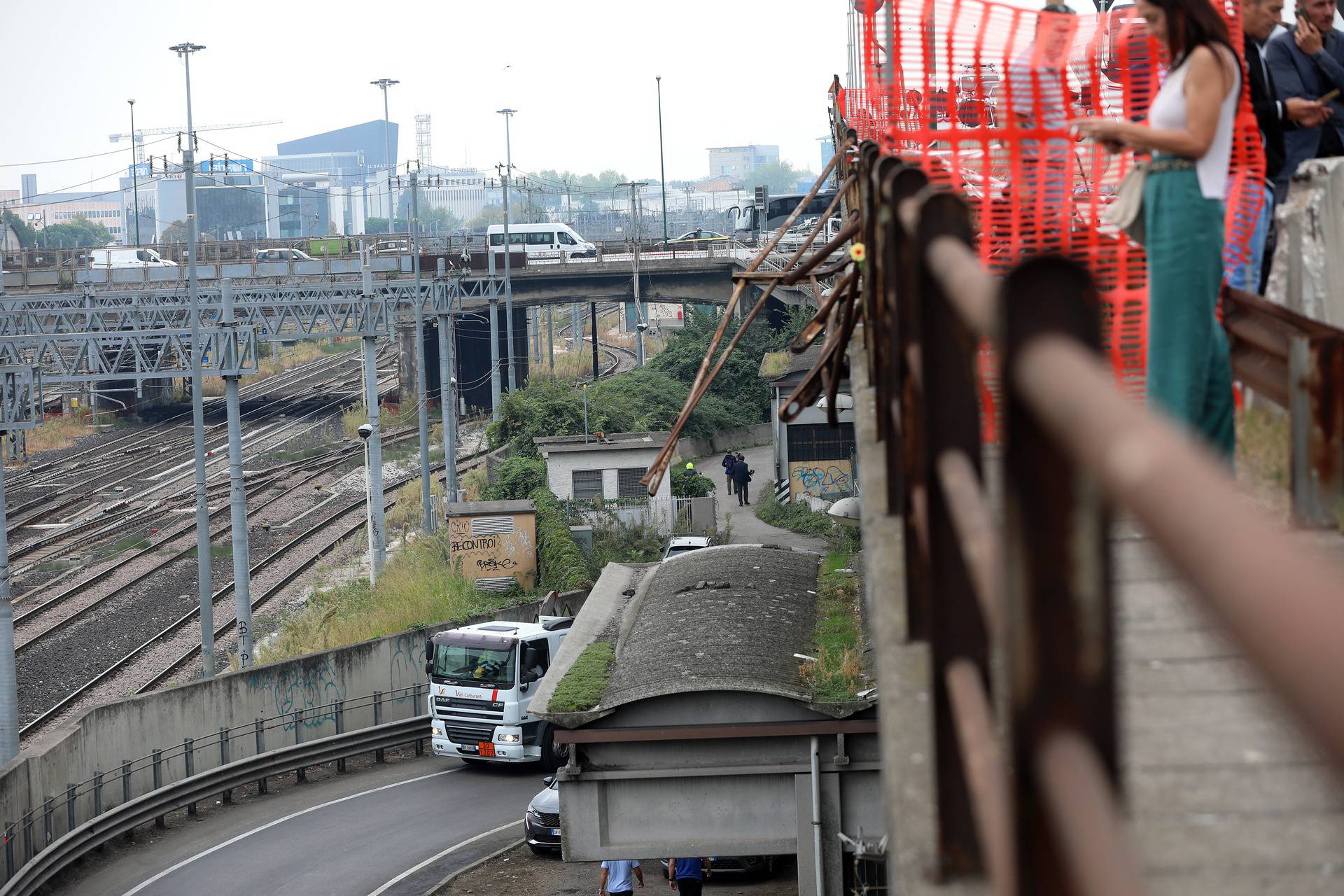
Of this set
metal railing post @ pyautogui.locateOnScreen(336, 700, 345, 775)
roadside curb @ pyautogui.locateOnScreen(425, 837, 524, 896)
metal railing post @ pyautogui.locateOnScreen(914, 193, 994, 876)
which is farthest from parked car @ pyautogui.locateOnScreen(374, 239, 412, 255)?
metal railing post @ pyautogui.locateOnScreen(914, 193, 994, 876)

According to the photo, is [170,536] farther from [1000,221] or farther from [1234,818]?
[1234,818]

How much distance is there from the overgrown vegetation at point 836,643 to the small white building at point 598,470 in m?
20.0

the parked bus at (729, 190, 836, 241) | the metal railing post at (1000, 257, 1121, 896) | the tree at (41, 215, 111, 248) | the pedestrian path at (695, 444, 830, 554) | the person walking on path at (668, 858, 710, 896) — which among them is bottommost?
the person walking on path at (668, 858, 710, 896)

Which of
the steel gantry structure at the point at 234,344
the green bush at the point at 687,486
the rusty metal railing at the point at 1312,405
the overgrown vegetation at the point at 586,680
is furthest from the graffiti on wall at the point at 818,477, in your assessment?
the rusty metal railing at the point at 1312,405

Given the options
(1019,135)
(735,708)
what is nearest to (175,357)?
(735,708)

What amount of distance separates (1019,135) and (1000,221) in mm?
1014

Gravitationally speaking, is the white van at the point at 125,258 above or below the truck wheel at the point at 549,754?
above

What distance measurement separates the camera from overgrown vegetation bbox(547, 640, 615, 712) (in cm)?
1155

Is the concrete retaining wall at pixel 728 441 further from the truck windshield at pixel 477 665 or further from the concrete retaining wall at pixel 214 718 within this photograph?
the truck windshield at pixel 477 665

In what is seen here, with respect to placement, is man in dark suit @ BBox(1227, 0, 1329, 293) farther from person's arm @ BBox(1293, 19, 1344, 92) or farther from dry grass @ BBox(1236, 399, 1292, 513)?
dry grass @ BBox(1236, 399, 1292, 513)

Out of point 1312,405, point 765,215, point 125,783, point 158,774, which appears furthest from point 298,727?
point 765,215

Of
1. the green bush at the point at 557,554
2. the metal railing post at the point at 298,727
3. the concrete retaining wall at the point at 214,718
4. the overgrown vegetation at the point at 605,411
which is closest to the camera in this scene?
the concrete retaining wall at the point at 214,718

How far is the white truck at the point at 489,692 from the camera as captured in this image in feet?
74.8

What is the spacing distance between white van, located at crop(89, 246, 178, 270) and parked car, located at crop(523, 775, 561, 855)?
203 feet
